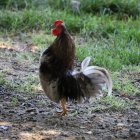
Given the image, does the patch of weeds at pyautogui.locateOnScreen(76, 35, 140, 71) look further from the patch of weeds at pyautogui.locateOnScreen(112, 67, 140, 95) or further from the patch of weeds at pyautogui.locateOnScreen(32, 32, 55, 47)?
the patch of weeds at pyautogui.locateOnScreen(32, 32, 55, 47)

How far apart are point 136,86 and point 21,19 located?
3.11 metres

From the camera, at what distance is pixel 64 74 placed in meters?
5.05

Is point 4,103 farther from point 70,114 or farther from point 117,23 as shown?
point 117,23

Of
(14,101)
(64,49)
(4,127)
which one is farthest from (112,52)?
(4,127)

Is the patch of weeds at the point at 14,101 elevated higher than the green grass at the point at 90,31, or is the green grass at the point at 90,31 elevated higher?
Answer: the green grass at the point at 90,31

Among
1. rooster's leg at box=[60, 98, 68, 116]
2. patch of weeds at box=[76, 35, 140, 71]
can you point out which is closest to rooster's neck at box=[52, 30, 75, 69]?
rooster's leg at box=[60, 98, 68, 116]

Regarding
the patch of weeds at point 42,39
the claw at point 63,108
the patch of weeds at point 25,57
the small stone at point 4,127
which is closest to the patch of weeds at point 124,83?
the claw at point 63,108

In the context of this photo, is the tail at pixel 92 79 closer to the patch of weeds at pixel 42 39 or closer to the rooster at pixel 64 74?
the rooster at pixel 64 74

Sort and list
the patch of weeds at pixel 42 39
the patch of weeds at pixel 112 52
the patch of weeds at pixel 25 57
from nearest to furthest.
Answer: the patch of weeds at pixel 112 52 → the patch of weeds at pixel 25 57 → the patch of weeds at pixel 42 39

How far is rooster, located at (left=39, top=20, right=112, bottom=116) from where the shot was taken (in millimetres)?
5051

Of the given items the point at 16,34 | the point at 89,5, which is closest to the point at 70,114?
the point at 16,34

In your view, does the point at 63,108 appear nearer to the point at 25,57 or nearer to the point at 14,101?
the point at 14,101

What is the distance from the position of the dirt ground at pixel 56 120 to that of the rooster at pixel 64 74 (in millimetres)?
291

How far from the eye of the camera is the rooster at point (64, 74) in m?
5.05
